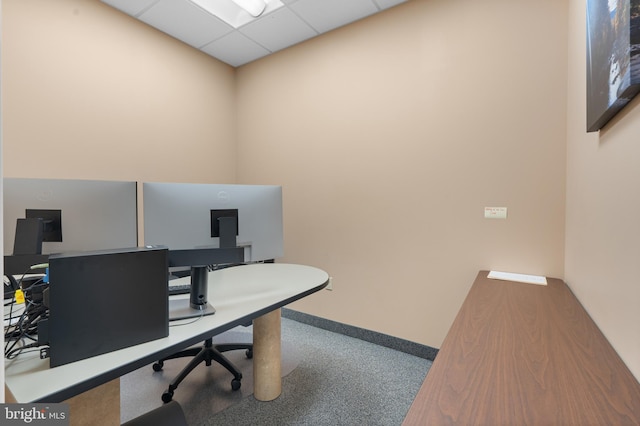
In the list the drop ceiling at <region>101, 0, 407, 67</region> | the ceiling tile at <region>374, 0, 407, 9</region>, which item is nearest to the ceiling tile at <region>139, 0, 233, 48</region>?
the drop ceiling at <region>101, 0, 407, 67</region>

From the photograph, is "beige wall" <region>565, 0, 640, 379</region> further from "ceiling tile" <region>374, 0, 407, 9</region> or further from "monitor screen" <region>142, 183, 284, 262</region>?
"monitor screen" <region>142, 183, 284, 262</region>

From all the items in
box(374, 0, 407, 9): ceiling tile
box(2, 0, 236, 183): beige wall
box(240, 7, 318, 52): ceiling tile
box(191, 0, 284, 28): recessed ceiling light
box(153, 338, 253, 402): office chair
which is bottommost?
box(153, 338, 253, 402): office chair

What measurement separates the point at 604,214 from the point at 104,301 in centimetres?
185

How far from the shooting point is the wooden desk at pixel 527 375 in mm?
758

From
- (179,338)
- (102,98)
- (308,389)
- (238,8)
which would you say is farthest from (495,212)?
(102,98)

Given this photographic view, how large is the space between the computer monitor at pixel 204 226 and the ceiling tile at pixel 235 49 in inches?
88.0

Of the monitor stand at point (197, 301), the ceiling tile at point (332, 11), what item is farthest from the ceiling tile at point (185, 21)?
the monitor stand at point (197, 301)

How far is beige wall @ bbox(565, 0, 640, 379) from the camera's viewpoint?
93 centimetres

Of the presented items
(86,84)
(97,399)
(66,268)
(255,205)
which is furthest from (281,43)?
(97,399)

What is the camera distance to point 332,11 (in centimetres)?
258

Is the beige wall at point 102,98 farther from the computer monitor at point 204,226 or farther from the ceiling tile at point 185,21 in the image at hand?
the computer monitor at point 204,226

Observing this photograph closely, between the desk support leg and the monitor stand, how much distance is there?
644 mm

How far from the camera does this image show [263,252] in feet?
5.19

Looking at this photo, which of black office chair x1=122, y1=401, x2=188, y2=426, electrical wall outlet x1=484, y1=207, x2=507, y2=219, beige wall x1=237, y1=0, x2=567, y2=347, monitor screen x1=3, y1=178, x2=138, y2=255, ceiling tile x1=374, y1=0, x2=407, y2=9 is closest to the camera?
black office chair x1=122, y1=401, x2=188, y2=426
